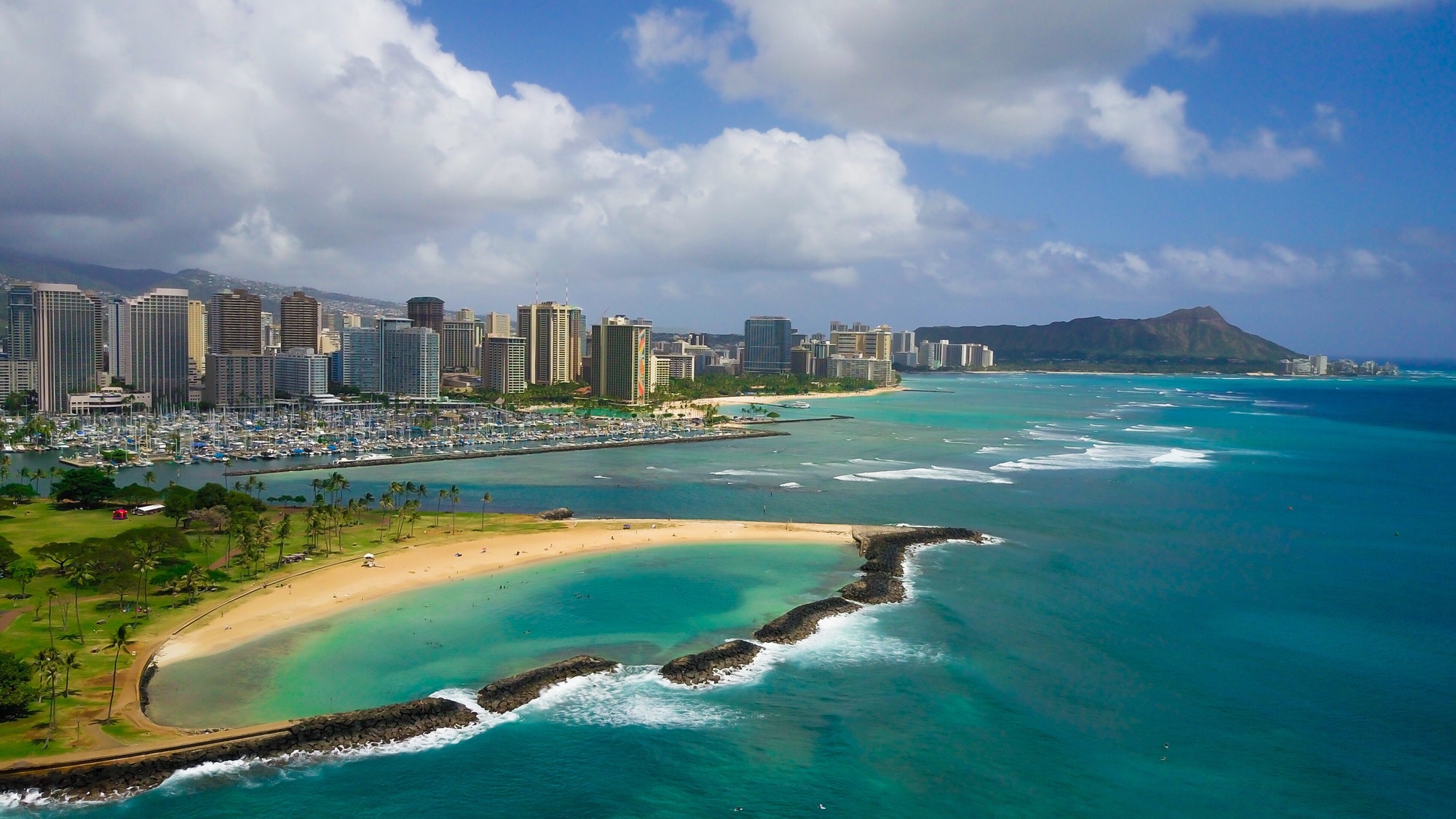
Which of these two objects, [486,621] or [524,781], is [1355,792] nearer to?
[524,781]

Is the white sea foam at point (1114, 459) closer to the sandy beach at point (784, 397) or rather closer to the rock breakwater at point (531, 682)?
the rock breakwater at point (531, 682)

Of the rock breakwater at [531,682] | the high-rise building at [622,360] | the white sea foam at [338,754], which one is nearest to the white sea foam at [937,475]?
the rock breakwater at [531,682]

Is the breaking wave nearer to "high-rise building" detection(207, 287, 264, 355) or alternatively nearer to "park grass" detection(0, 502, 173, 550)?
"park grass" detection(0, 502, 173, 550)

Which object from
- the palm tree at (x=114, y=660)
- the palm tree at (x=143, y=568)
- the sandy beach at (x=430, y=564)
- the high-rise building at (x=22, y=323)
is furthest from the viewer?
the high-rise building at (x=22, y=323)

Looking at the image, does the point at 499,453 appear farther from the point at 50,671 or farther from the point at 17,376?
the point at 17,376

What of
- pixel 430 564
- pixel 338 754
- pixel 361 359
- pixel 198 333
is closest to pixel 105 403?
pixel 361 359

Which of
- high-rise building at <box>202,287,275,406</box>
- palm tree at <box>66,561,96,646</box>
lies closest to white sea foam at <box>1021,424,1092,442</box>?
palm tree at <box>66,561,96,646</box>
